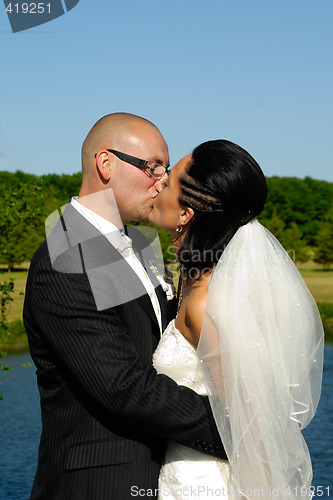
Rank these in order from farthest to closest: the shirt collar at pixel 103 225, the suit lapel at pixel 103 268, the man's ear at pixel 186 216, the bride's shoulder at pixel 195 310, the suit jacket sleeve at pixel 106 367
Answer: the shirt collar at pixel 103 225 < the man's ear at pixel 186 216 < the bride's shoulder at pixel 195 310 < the suit lapel at pixel 103 268 < the suit jacket sleeve at pixel 106 367

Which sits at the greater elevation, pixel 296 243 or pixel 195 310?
pixel 195 310

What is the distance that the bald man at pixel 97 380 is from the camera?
8.81 feet

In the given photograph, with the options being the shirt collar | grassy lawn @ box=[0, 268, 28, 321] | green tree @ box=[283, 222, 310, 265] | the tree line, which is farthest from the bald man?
green tree @ box=[283, 222, 310, 265]

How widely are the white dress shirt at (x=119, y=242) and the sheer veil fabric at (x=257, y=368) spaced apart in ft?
1.83

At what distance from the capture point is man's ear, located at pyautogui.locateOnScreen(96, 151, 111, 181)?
356cm

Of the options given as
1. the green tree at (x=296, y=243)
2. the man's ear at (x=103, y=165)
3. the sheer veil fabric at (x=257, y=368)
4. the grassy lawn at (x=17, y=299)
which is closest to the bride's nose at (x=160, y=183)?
the man's ear at (x=103, y=165)

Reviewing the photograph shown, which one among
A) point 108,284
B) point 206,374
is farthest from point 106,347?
point 206,374

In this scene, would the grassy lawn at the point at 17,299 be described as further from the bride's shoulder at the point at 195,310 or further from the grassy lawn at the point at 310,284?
the bride's shoulder at the point at 195,310

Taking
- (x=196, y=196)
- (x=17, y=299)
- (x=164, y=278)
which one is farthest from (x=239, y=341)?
(x=17, y=299)

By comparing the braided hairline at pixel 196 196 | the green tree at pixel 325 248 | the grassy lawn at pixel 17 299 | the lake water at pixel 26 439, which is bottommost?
the green tree at pixel 325 248

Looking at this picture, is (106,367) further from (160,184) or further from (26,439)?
(26,439)

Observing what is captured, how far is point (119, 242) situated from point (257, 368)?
3.40ft

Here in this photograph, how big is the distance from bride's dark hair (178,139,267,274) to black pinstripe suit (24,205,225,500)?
0.43 metres

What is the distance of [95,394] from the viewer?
2.69 meters
